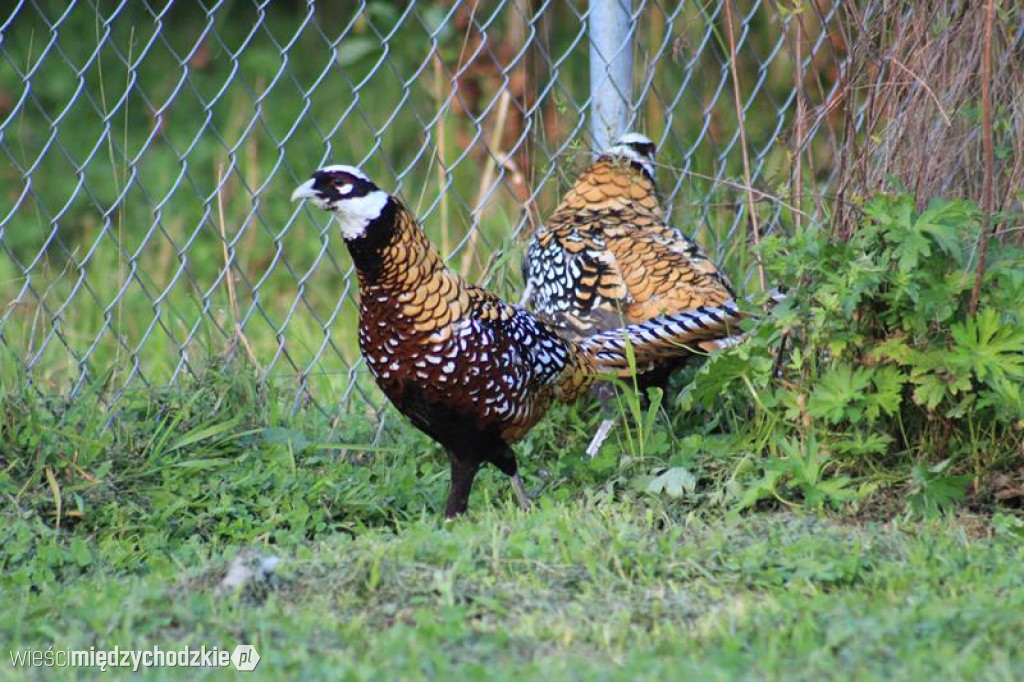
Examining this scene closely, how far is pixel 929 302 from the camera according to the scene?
13.2ft

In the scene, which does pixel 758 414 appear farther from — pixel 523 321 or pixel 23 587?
pixel 23 587

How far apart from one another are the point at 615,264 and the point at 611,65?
752mm

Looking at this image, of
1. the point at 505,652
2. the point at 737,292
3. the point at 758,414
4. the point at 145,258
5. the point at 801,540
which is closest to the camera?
the point at 505,652

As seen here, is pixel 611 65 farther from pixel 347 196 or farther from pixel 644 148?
pixel 347 196

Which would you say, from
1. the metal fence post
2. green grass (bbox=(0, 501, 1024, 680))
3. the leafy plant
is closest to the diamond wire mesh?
the metal fence post

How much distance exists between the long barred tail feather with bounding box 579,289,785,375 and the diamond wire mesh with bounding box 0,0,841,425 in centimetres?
73

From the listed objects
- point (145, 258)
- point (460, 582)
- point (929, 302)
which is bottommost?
Answer: point (145, 258)

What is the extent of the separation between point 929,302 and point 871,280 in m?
0.18

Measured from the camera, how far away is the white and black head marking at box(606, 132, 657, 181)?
208 inches

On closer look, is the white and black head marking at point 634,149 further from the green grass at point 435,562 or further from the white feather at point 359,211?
the white feather at point 359,211

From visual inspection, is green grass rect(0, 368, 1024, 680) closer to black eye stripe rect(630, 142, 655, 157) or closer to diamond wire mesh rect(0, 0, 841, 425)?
diamond wire mesh rect(0, 0, 841, 425)

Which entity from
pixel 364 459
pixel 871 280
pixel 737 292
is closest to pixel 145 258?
pixel 364 459

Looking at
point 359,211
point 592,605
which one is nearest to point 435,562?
point 592,605

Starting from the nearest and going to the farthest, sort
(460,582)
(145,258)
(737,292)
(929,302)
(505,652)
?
(505,652) < (460,582) < (929,302) < (737,292) < (145,258)
